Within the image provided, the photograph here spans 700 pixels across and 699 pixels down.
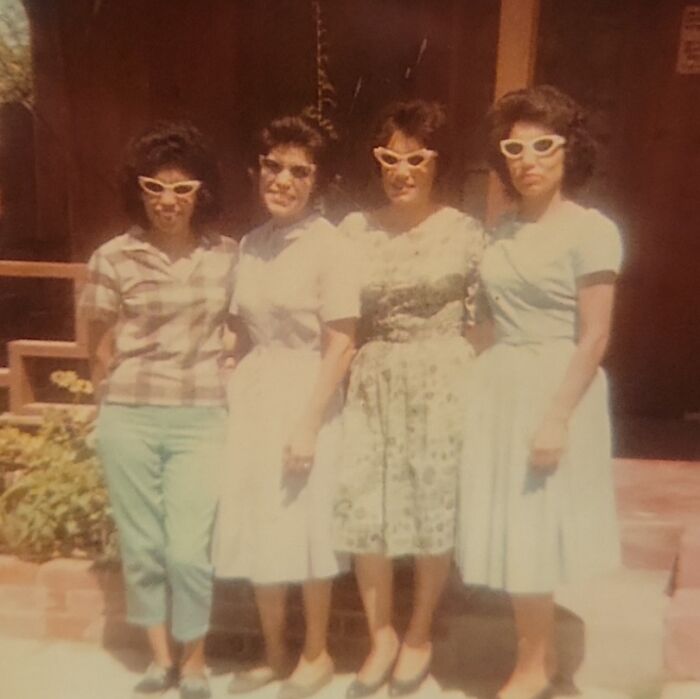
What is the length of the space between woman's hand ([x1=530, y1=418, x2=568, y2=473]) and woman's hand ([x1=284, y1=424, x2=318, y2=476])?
2.20ft

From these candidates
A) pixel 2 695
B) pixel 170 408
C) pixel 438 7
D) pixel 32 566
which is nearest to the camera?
pixel 170 408

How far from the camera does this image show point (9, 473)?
13.9 ft

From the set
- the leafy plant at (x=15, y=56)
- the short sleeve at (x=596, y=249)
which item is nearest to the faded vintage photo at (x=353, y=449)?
→ the short sleeve at (x=596, y=249)

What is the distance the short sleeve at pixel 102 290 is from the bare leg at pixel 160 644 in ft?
3.49

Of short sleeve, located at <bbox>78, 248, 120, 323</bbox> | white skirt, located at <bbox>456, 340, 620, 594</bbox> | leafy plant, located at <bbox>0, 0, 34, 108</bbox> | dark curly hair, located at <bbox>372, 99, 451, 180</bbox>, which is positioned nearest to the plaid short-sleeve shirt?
short sleeve, located at <bbox>78, 248, 120, 323</bbox>

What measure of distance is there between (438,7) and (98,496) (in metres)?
2.75

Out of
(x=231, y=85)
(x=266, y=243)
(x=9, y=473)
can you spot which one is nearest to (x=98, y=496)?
(x=9, y=473)

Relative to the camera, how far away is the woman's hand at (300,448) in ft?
10.1

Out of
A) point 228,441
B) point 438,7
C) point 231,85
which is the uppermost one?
point 438,7

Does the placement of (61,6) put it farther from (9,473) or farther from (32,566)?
(32,566)

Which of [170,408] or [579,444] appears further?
[170,408]

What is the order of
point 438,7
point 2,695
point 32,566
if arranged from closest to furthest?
point 2,695, point 32,566, point 438,7

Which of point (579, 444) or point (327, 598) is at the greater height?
point (579, 444)

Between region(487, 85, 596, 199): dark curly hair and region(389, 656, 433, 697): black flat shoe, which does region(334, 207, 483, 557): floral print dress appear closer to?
region(487, 85, 596, 199): dark curly hair
